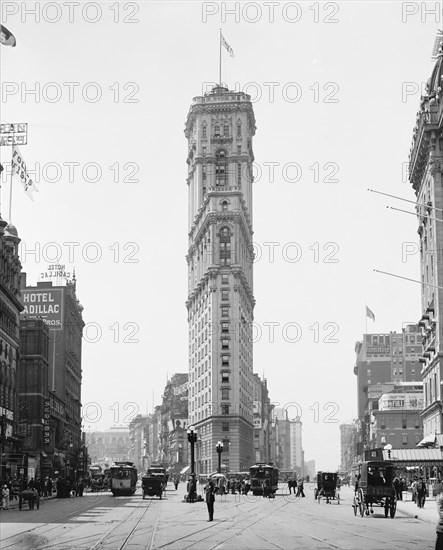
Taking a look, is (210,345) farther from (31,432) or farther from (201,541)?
(201,541)

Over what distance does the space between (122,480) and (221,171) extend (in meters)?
110

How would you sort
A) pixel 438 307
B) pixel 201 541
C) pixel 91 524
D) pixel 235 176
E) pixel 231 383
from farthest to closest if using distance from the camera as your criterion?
pixel 235 176
pixel 231 383
pixel 438 307
pixel 91 524
pixel 201 541

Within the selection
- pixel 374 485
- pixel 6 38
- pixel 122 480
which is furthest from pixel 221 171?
pixel 6 38

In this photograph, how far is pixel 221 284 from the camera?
591 ft

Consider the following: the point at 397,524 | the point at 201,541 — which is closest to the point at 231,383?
the point at 397,524

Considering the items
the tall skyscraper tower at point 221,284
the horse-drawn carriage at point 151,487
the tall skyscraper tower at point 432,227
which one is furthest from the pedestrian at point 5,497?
the tall skyscraper tower at point 221,284

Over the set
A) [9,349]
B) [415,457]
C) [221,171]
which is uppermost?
[221,171]

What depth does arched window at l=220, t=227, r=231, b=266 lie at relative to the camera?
7185 inches

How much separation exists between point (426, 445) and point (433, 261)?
19060mm

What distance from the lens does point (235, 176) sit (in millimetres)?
195125

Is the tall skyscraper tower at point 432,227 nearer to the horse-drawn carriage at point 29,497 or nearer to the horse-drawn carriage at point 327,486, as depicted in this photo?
the horse-drawn carriage at point 327,486

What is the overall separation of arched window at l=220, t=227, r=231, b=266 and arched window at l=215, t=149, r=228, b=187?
15608mm

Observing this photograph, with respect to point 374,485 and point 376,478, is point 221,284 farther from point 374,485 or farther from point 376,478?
point 376,478

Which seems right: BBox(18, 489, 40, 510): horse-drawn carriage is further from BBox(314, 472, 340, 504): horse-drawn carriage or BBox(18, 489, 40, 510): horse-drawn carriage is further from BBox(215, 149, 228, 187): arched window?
BBox(215, 149, 228, 187): arched window
